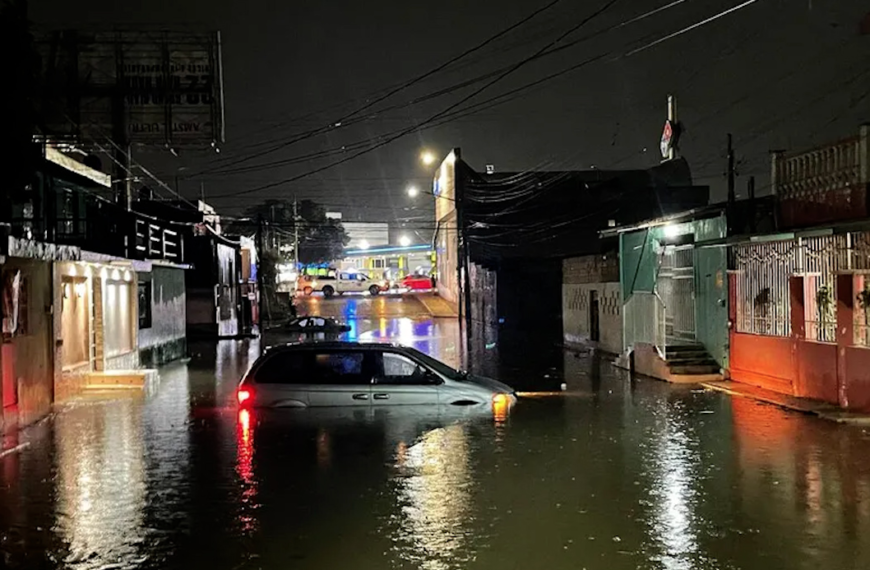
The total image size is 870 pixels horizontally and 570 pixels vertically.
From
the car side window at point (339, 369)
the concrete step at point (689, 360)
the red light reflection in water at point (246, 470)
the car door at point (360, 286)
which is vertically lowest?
the red light reflection in water at point (246, 470)

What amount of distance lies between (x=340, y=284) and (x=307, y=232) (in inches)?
553

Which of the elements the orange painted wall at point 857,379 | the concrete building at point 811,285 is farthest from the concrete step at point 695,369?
the orange painted wall at point 857,379

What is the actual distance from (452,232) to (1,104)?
49.8 meters

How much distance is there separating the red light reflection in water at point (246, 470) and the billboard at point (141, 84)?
1646cm

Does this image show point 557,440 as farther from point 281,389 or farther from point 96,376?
point 96,376

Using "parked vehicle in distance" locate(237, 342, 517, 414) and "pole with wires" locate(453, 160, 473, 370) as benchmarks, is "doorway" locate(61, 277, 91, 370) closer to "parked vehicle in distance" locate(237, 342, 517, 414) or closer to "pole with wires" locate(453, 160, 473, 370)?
"parked vehicle in distance" locate(237, 342, 517, 414)

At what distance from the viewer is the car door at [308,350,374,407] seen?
15.7 metres

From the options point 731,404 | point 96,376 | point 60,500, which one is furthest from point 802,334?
point 96,376

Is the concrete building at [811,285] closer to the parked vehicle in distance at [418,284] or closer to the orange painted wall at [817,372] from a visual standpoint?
the orange painted wall at [817,372]

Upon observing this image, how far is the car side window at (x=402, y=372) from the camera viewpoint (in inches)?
623

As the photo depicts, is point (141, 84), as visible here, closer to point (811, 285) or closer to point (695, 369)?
point (695, 369)

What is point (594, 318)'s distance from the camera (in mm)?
33656

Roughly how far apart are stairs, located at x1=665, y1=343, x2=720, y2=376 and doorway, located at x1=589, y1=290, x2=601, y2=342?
1033 centimetres

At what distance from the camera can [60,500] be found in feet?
31.6
